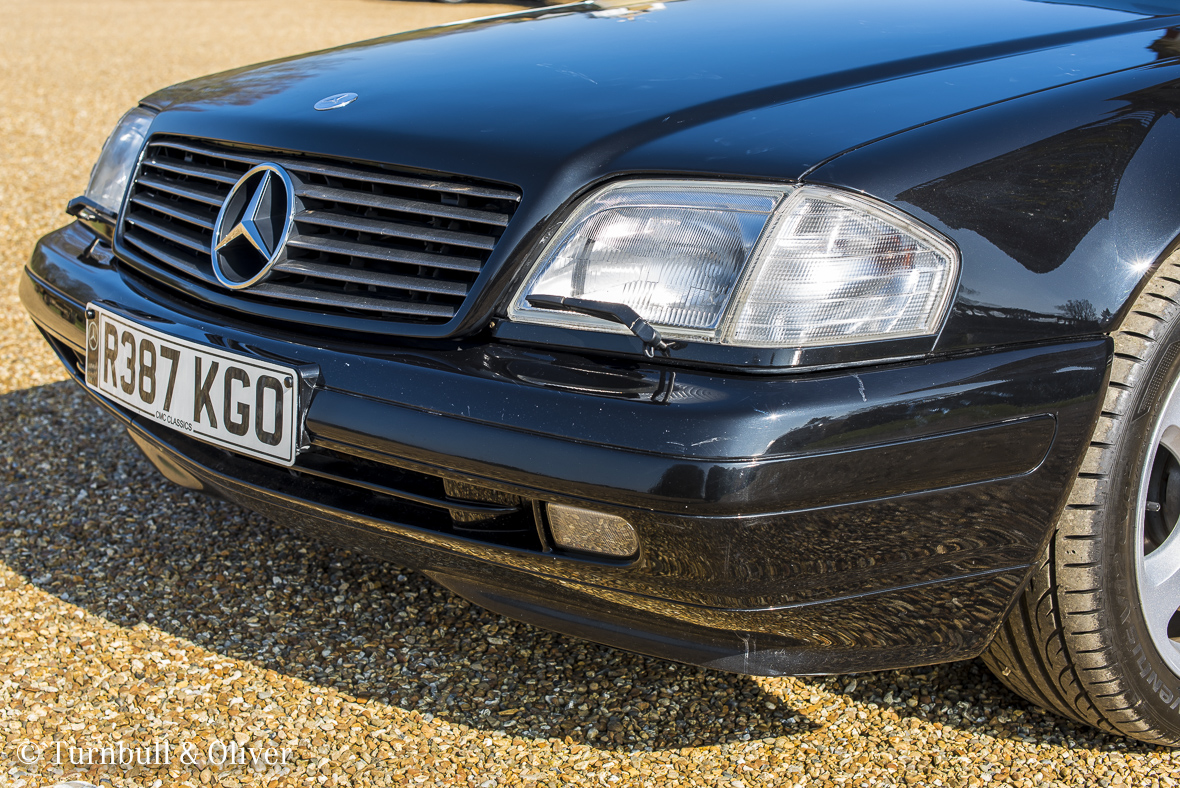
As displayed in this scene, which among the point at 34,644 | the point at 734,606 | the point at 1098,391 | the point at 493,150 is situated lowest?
the point at 34,644

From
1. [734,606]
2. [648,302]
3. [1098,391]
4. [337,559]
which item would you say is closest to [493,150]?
[648,302]

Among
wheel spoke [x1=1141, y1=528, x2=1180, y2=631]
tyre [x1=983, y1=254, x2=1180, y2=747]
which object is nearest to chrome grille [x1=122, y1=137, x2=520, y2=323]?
tyre [x1=983, y1=254, x2=1180, y2=747]

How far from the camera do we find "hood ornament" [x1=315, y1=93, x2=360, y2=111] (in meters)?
1.85

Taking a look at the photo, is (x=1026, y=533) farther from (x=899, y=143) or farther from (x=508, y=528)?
(x=508, y=528)

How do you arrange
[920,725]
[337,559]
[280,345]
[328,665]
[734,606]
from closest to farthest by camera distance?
1. [734,606]
2. [280,345]
3. [920,725]
4. [328,665]
5. [337,559]

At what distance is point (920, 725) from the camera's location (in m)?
1.88

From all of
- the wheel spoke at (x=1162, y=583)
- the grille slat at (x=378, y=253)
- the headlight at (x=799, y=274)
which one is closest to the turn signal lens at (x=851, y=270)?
the headlight at (x=799, y=274)

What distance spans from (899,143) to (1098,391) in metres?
0.45

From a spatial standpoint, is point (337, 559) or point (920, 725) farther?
point (337, 559)

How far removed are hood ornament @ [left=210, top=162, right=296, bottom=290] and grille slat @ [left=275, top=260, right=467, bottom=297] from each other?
0.04 m

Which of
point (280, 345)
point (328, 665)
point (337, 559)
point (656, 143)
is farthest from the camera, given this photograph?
point (337, 559)

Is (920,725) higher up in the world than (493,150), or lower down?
lower down

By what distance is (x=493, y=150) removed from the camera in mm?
1598

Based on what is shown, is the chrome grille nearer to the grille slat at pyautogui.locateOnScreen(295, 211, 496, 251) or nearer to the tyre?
the grille slat at pyautogui.locateOnScreen(295, 211, 496, 251)
